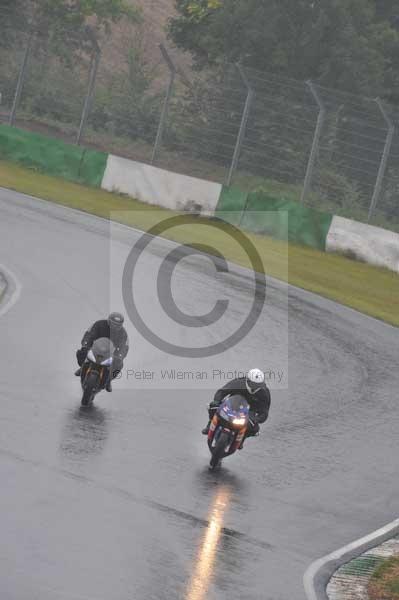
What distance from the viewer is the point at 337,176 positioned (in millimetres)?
36812

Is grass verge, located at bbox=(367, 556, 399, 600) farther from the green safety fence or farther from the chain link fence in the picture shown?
the green safety fence

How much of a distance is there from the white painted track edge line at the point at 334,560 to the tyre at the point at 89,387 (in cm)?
408

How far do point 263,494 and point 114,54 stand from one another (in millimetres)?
86356

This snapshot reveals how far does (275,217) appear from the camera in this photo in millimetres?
35438

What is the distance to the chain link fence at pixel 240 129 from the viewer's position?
118 feet

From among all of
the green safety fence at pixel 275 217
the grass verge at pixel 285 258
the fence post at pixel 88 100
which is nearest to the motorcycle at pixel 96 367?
the grass verge at pixel 285 258

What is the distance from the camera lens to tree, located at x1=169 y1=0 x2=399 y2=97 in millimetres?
54094

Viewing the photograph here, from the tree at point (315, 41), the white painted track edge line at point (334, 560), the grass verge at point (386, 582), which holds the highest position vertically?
the tree at point (315, 41)

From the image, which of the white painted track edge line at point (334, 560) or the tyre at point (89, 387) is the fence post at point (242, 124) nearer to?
the tyre at point (89, 387)

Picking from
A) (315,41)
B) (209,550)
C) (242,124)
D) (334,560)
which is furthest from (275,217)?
(209,550)

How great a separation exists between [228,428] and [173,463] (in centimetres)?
76

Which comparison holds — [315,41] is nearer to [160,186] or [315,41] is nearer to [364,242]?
[160,186]

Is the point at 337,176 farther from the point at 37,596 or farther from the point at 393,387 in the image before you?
the point at 37,596

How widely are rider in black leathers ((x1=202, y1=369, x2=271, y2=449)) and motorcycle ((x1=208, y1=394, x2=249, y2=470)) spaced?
0.17 m
